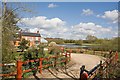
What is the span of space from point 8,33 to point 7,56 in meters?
1.47

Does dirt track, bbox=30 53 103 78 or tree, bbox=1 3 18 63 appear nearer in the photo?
dirt track, bbox=30 53 103 78

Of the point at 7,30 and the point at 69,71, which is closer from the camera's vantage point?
the point at 69,71

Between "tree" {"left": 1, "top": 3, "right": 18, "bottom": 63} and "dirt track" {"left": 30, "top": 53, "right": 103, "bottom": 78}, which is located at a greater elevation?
"tree" {"left": 1, "top": 3, "right": 18, "bottom": 63}

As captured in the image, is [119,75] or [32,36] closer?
[119,75]

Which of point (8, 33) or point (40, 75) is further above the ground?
point (8, 33)

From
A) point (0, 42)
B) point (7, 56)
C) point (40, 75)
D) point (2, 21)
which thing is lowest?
point (40, 75)

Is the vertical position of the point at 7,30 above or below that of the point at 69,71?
above

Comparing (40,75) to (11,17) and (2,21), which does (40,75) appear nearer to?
(2,21)

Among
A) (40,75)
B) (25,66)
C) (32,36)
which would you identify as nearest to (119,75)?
(40,75)

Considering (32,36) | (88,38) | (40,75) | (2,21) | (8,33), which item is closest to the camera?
(40,75)

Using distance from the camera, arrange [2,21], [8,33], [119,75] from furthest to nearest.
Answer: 1. [8,33]
2. [2,21]
3. [119,75]

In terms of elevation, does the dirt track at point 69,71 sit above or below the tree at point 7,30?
below

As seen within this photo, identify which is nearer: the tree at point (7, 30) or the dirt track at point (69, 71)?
the dirt track at point (69, 71)

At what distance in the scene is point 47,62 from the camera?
11.7m
